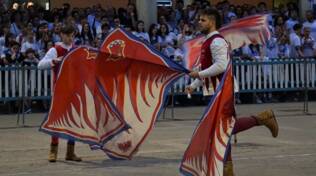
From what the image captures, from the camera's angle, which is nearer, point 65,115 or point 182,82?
point 65,115

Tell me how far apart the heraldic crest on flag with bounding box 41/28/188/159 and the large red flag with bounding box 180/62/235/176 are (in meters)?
1.07

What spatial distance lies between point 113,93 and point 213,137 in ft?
8.32

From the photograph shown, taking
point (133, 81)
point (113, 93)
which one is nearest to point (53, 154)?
point (113, 93)

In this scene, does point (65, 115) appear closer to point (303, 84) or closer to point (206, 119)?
point (206, 119)

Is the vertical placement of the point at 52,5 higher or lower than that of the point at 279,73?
higher

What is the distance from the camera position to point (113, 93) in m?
10.1

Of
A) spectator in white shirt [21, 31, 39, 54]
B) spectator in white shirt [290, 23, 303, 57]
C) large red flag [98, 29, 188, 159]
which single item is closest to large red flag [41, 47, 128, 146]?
large red flag [98, 29, 188, 159]

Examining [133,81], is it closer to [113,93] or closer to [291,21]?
[113,93]

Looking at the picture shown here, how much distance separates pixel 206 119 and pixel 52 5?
18740 millimetres

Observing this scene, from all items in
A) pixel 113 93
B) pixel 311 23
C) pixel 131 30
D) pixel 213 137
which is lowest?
pixel 213 137

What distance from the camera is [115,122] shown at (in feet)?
32.8

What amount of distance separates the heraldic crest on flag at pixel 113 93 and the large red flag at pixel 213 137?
1.07 meters

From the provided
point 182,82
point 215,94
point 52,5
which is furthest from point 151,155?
point 52,5

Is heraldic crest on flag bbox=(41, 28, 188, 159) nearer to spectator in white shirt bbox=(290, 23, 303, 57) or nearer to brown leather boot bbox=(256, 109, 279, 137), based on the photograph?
brown leather boot bbox=(256, 109, 279, 137)
